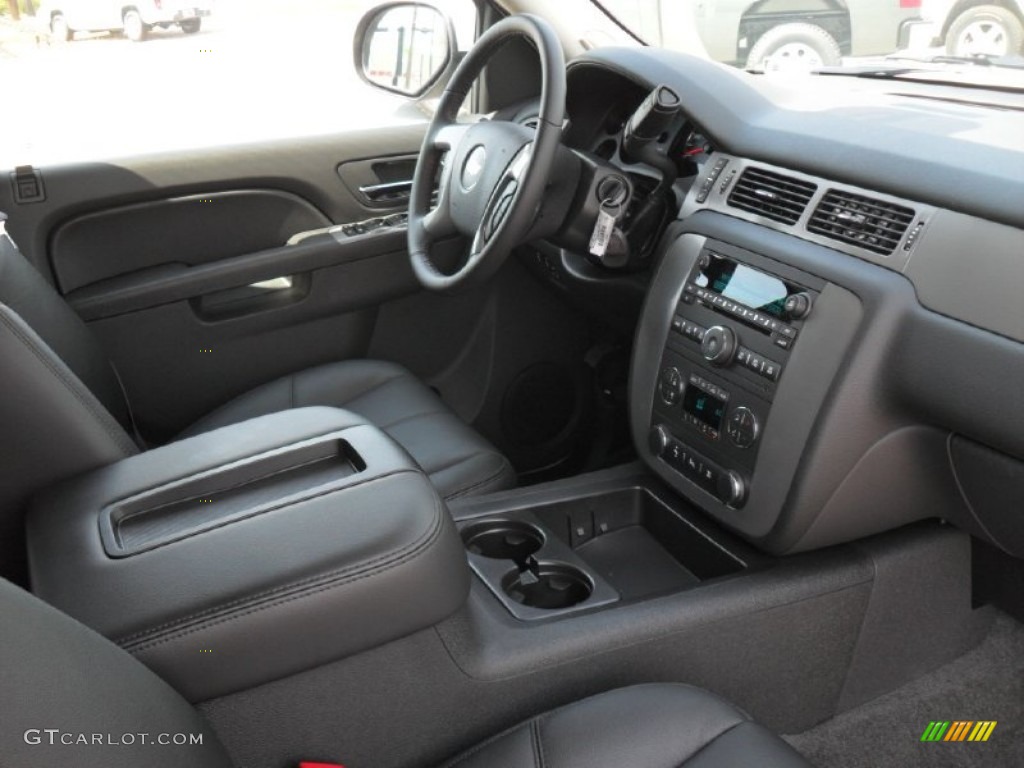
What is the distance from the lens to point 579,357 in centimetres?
235

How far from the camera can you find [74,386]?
122cm

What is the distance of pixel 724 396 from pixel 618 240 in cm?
35

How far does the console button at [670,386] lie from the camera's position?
4.95ft

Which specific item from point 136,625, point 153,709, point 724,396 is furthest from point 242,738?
point 724,396

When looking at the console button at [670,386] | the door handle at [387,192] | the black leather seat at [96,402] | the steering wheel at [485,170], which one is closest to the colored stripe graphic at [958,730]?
the console button at [670,386]

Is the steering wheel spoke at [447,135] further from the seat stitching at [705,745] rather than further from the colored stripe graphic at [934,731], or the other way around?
the colored stripe graphic at [934,731]

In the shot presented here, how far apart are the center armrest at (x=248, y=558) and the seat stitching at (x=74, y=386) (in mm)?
47

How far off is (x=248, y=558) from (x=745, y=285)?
2.45 feet

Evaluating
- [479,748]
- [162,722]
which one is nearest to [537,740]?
[479,748]

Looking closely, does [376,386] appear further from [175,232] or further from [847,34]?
[847,34]

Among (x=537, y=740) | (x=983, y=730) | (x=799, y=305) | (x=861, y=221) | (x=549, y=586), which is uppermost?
(x=861, y=221)

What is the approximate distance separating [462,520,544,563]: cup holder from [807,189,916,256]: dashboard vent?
0.60m

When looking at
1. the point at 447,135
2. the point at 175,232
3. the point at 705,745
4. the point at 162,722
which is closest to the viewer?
the point at 162,722

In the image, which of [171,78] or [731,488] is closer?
[731,488]
